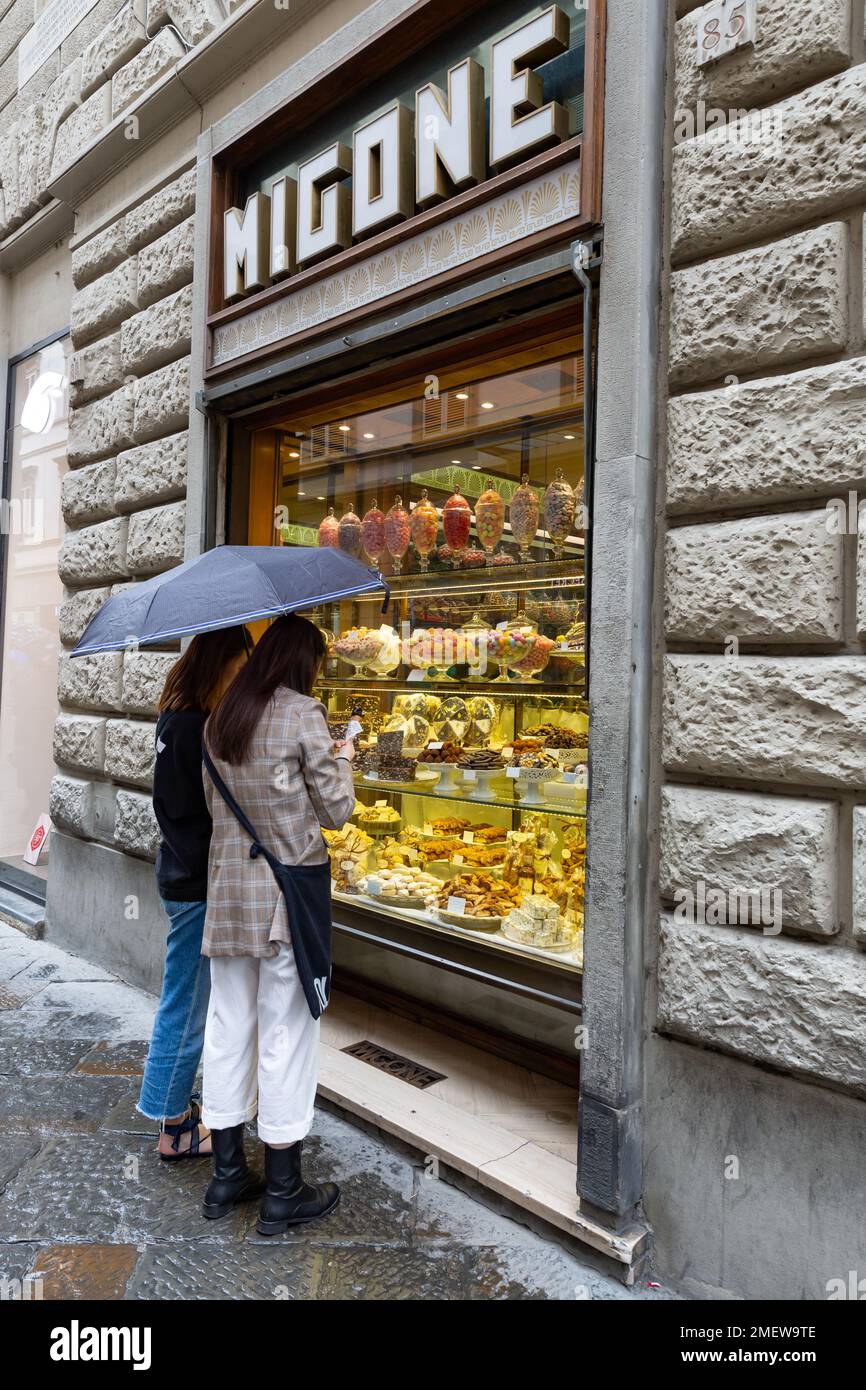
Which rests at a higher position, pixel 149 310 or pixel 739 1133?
pixel 149 310

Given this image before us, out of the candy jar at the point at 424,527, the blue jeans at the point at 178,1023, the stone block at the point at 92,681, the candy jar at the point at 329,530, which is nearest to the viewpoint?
the blue jeans at the point at 178,1023

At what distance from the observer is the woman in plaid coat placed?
2.97 meters

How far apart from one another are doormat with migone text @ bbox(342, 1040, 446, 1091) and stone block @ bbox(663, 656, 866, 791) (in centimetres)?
204

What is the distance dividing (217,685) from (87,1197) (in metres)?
1.91

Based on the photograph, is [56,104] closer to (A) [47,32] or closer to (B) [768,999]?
(A) [47,32]

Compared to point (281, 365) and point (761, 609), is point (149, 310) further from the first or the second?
point (761, 609)

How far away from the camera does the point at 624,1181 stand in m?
A: 2.82

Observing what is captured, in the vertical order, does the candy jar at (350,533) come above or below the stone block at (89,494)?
below

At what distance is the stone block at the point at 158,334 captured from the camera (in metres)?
5.35

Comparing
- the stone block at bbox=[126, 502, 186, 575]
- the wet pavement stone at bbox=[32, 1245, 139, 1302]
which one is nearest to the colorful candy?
the stone block at bbox=[126, 502, 186, 575]

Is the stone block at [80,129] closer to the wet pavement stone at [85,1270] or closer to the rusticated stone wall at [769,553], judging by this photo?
the rusticated stone wall at [769,553]

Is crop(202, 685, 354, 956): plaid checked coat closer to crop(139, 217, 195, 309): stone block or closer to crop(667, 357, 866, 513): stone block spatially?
crop(667, 357, 866, 513): stone block

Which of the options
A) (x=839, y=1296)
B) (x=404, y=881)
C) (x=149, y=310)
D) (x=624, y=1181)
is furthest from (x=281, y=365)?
(x=839, y=1296)

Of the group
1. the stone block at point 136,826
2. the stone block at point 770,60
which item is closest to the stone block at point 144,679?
the stone block at point 136,826
